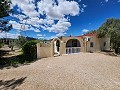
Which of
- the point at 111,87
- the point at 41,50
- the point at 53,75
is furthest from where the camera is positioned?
the point at 41,50

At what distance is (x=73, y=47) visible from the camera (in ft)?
94.4

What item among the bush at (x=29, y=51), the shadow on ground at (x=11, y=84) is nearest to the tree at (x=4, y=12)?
the bush at (x=29, y=51)

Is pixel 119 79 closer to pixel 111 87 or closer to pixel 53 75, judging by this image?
pixel 111 87

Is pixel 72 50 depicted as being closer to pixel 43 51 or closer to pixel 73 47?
pixel 73 47

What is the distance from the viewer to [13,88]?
10.7m

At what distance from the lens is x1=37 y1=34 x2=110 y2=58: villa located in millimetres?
24205

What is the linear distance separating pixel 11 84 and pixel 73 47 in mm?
18786

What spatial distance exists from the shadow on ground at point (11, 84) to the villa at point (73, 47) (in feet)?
36.7

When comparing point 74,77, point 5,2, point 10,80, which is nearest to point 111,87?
point 74,77

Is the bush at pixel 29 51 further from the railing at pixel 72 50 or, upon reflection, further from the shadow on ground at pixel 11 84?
→ the shadow on ground at pixel 11 84

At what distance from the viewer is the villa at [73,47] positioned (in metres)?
24.2

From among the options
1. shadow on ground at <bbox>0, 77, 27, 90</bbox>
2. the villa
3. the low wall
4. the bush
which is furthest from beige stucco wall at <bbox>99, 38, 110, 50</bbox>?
shadow on ground at <bbox>0, 77, 27, 90</bbox>

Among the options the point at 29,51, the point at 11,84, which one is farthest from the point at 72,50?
the point at 11,84

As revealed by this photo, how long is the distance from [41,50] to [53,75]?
37.2 feet
